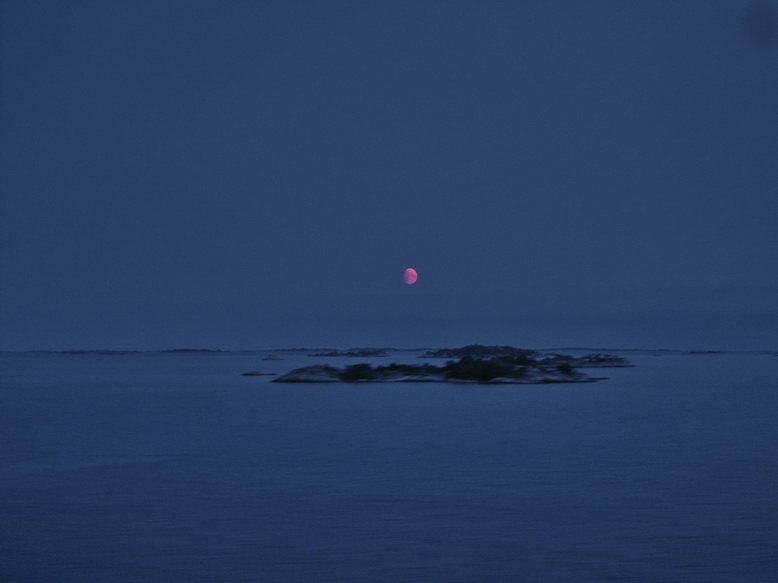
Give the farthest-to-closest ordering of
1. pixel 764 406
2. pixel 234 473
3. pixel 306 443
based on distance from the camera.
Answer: pixel 764 406 < pixel 306 443 < pixel 234 473

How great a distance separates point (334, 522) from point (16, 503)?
7.44m

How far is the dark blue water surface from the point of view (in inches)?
477

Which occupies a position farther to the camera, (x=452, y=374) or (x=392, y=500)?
(x=452, y=374)

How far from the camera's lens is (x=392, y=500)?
17.4m

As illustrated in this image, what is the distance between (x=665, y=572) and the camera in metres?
11.6

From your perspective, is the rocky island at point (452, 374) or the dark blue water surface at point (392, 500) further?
the rocky island at point (452, 374)

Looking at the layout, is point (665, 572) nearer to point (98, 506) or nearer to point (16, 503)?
point (98, 506)

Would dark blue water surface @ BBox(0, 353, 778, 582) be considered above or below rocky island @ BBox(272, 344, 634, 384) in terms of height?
below

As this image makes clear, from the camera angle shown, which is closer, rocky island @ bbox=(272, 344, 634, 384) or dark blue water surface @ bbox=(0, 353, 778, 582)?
dark blue water surface @ bbox=(0, 353, 778, 582)

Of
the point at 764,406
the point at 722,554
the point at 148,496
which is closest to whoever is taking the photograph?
the point at 722,554

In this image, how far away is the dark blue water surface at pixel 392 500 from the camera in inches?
477

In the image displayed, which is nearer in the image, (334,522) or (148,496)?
(334,522)

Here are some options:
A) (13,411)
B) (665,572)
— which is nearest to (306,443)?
(665,572)

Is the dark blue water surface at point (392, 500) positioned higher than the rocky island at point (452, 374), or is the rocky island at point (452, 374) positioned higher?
the rocky island at point (452, 374)
